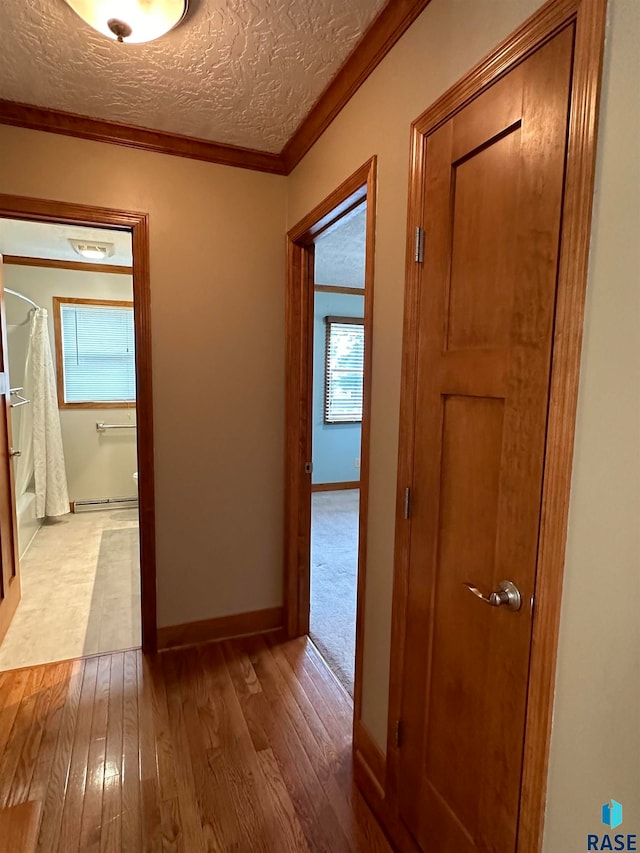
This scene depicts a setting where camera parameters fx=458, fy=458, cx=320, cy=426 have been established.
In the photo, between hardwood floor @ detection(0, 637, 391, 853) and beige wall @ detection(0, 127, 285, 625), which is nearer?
hardwood floor @ detection(0, 637, 391, 853)

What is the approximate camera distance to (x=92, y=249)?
12.6 feet

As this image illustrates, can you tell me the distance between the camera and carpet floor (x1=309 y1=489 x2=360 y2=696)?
2.46 meters

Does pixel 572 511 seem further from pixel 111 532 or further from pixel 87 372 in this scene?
pixel 87 372

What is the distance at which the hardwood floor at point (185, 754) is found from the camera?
4.82 feet

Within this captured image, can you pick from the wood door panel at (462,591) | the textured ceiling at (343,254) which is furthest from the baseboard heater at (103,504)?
the wood door panel at (462,591)

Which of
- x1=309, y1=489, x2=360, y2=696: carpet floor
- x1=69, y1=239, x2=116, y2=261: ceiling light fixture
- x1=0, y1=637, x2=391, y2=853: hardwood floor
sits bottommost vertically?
x1=309, y1=489, x2=360, y2=696: carpet floor

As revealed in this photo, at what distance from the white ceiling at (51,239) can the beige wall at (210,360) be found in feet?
3.43

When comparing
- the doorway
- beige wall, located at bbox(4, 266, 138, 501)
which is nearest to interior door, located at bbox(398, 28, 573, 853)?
the doorway

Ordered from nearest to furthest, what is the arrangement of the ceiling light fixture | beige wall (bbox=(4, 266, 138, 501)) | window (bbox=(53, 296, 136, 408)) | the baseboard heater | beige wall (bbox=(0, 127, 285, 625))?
beige wall (bbox=(0, 127, 285, 625)), the ceiling light fixture, beige wall (bbox=(4, 266, 138, 501)), window (bbox=(53, 296, 136, 408)), the baseboard heater

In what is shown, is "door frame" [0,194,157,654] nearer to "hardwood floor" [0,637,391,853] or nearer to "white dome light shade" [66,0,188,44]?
"hardwood floor" [0,637,391,853]

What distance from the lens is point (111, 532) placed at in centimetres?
416

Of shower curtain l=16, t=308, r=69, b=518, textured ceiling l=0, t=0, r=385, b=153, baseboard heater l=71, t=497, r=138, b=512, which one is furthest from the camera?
baseboard heater l=71, t=497, r=138, b=512

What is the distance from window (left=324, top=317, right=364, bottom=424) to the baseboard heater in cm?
245

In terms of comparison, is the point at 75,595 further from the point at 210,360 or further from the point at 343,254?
the point at 343,254
